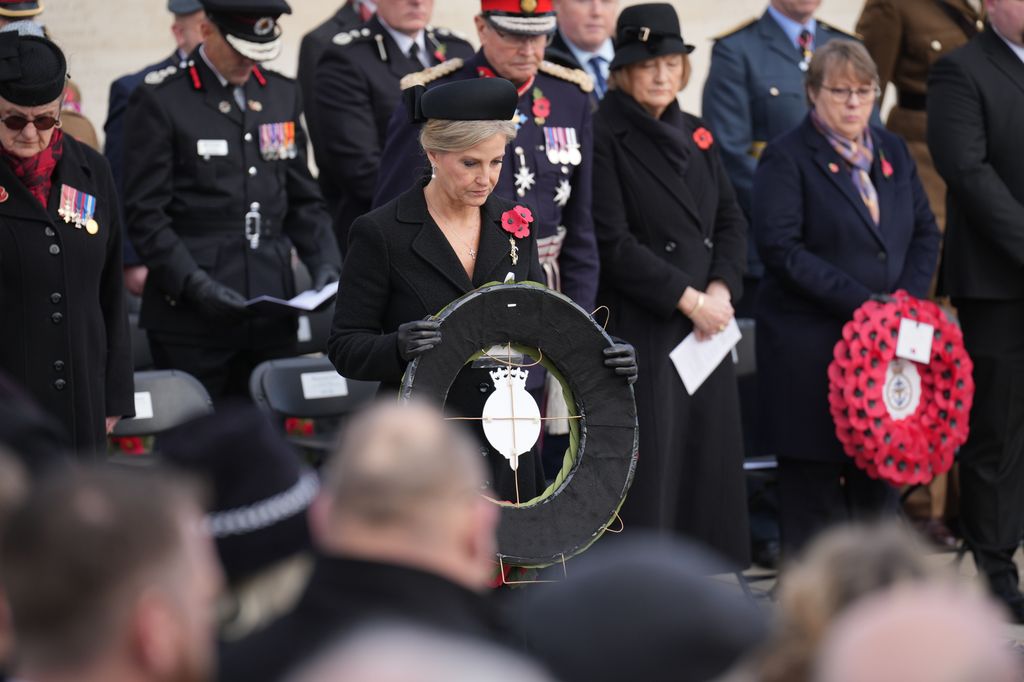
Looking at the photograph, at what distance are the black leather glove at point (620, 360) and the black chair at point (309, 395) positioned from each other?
1.77 m

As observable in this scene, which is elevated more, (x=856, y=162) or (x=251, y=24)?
(x=251, y=24)

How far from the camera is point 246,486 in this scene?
268 centimetres

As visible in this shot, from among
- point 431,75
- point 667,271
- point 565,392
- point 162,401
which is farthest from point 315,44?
point 565,392

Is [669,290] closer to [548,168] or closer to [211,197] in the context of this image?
[548,168]

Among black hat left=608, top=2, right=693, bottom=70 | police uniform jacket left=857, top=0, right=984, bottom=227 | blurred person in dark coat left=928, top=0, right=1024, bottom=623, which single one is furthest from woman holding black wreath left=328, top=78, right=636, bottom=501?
police uniform jacket left=857, top=0, right=984, bottom=227

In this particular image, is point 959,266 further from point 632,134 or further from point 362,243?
point 362,243

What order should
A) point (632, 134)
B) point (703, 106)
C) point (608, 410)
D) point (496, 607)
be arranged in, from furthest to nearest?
point (703, 106), point (632, 134), point (608, 410), point (496, 607)

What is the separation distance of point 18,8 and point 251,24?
0.80 metres

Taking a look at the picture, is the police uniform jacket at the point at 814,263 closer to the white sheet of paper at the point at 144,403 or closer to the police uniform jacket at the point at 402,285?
the police uniform jacket at the point at 402,285

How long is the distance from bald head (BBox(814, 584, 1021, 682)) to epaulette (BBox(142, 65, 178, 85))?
4777 mm

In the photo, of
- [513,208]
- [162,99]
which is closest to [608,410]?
[513,208]

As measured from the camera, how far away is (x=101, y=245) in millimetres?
4801

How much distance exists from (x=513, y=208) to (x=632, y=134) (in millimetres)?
1292

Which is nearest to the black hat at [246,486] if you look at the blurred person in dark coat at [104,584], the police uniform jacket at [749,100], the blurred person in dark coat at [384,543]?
the blurred person in dark coat at [384,543]
